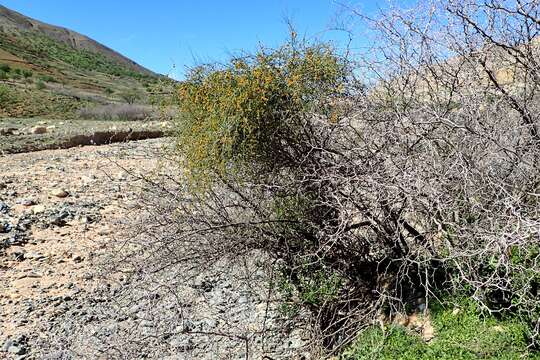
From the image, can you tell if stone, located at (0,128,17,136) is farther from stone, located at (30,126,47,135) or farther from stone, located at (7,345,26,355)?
stone, located at (7,345,26,355)

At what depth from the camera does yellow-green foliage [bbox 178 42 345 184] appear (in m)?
4.68

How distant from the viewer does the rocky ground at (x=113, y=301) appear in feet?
18.8

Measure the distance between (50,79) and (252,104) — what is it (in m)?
35.4

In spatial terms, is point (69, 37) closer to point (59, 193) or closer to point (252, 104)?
point (59, 193)

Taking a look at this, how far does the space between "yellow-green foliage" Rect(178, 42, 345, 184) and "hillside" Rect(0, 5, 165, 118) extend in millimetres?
14231

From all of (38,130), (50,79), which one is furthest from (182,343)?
(50,79)

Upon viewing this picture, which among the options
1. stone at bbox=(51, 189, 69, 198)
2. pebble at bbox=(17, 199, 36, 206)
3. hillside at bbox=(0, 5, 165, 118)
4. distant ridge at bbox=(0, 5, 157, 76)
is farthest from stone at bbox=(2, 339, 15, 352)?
distant ridge at bbox=(0, 5, 157, 76)

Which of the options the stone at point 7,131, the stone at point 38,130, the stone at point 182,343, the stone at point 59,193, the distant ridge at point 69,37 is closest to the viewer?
the stone at point 182,343

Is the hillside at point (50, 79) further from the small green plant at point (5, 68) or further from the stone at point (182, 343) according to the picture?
the stone at point (182, 343)

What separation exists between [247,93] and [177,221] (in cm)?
150

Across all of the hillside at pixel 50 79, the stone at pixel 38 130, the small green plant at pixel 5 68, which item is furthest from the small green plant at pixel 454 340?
the small green plant at pixel 5 68

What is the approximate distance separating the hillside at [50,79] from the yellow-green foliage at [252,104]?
46.7ft

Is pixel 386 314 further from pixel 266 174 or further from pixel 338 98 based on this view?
pixel 338 98

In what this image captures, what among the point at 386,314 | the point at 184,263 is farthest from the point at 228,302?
the point at 386,314
